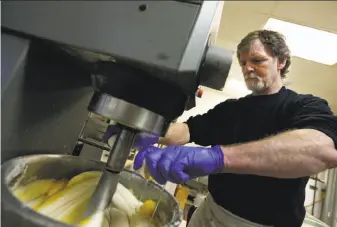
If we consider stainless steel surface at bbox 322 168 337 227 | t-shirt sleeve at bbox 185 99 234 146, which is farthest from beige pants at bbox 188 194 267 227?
stainless steel surface at bbox 322 168 337 227

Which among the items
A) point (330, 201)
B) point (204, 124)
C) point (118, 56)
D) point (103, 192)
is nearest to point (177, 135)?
point (204, 124)

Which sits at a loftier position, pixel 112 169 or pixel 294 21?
pixel 294 21

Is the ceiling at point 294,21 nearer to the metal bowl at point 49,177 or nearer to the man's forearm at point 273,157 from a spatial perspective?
the man's forearm at point 273,157

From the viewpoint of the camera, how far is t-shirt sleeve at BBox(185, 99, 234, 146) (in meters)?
1.17

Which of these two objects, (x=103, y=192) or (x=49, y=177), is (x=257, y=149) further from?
(x=49, y=177)

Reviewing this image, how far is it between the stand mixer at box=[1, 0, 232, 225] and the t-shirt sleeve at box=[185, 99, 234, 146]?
0.72 meters

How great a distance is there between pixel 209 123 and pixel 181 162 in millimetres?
689

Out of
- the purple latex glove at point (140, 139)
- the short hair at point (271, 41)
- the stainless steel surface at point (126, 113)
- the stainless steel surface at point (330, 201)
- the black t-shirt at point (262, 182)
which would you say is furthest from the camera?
the stainless steel surface at point (330, 201)

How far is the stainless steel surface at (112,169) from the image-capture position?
0.46 m

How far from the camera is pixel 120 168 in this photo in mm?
472

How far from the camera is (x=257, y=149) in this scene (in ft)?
1.75

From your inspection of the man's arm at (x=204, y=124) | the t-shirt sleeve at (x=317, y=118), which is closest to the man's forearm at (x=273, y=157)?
the t-shirt sleeve at (x=317, y=118)

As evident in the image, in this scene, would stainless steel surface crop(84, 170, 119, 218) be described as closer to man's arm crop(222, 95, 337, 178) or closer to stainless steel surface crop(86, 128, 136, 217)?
stainless steel surface crop(86, 128, 136, 217)

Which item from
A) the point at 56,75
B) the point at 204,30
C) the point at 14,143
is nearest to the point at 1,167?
the point at 14,143
